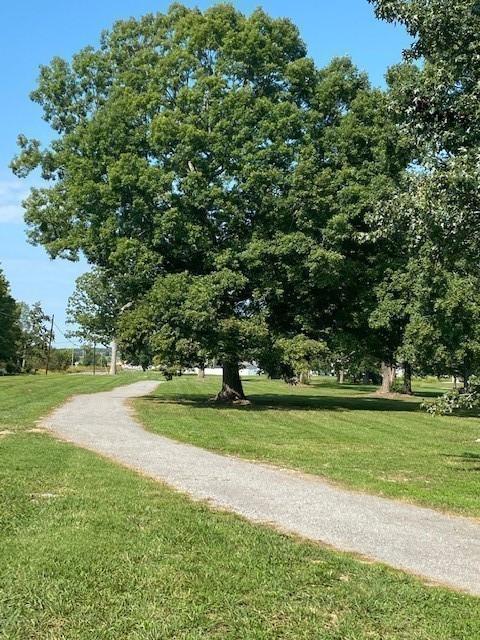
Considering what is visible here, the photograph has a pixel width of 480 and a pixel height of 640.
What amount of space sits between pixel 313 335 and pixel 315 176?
647 cm

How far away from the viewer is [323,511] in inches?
315

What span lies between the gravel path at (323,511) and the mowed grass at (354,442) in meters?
0.70

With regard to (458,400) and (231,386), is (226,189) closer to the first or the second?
(231,386)

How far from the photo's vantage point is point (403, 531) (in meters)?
7.12

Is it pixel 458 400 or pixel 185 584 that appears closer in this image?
pixel 185 584

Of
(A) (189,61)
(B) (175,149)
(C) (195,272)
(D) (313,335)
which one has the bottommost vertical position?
(D) (313,335)

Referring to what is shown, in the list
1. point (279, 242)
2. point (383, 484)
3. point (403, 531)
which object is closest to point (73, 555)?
point (403, 531)

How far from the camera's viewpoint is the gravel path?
242 inches

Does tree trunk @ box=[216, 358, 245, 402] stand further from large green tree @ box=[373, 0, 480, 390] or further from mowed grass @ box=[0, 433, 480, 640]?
mowed grass @ box=[0, 433, 480, 640]

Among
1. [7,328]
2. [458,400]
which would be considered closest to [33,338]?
[7,328]

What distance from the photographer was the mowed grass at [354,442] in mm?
9906

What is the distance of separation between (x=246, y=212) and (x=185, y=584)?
71.0 feet

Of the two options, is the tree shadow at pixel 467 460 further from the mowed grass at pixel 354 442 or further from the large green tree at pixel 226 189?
the large green tree at pixel 226 189

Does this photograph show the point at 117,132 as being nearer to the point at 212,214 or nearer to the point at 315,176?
the point at 212,214
